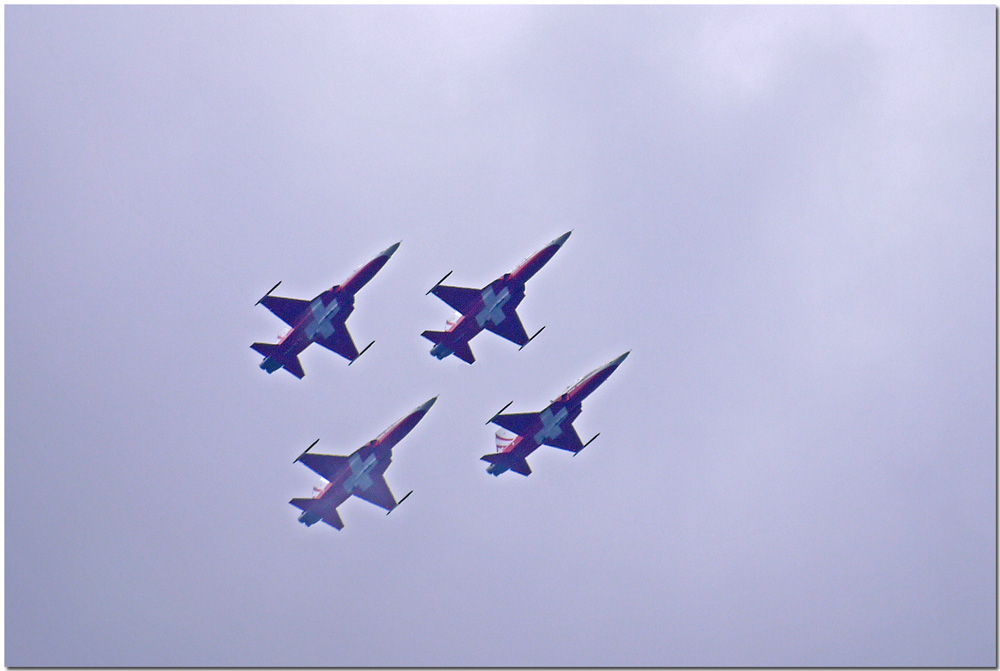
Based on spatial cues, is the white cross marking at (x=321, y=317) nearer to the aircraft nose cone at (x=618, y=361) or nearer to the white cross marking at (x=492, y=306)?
the white cross marking at (x=492, y=306)

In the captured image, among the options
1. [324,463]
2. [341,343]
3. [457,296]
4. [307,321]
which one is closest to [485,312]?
[457,296]

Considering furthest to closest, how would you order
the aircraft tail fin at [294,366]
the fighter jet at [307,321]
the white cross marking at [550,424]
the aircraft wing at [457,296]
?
the aircraft tail fin at [294,366] < the white cross marking at [550,424] < the aircraft wing at [457,296] < the fighter jet at [307,321]

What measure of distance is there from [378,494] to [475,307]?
1149 centimetres

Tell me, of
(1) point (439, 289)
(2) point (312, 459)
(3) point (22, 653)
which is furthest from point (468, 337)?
(3) point (22, 653)

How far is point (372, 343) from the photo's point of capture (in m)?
34.1

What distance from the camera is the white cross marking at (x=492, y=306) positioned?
33.3 meters

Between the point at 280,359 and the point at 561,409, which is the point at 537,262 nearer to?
the point at 561,409

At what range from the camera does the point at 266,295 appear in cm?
3375

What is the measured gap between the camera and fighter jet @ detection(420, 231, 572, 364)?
32.7 m

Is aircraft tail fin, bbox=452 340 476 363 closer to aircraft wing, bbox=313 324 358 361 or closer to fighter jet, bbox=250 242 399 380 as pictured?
fighter jet, bbox=250 242 399 380

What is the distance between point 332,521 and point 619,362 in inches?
669

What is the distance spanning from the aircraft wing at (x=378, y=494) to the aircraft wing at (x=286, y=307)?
8.87 metres

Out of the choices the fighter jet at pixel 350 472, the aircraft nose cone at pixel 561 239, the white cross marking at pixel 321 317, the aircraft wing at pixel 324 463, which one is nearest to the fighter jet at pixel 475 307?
the aircraft nose cone at pixel 561 239

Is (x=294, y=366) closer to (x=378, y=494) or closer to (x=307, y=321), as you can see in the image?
(x=307, y=321)
